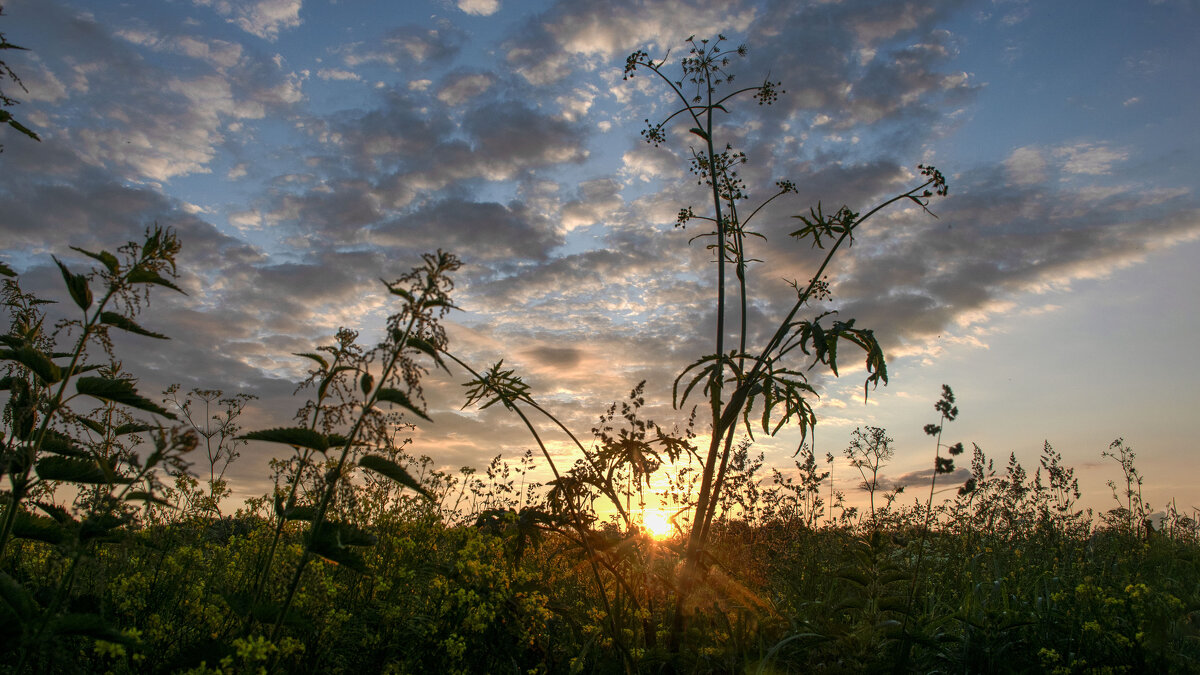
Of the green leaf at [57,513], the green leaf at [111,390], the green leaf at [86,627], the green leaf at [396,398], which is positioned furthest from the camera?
the green leaf at [57,513]

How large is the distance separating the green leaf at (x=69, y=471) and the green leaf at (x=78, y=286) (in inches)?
23.0

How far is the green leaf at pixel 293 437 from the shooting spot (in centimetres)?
232

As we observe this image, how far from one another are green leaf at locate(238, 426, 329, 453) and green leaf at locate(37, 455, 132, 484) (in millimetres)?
537

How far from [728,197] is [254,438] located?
12.9ft

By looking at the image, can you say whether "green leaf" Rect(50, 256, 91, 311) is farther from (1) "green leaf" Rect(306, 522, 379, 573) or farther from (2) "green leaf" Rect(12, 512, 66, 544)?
(1) "green leaf" Rect(306, 522, 379, 573)

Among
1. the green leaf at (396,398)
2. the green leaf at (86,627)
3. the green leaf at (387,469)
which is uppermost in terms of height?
the green leaf at (396,398)

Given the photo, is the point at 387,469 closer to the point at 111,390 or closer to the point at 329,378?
the point at 329,378

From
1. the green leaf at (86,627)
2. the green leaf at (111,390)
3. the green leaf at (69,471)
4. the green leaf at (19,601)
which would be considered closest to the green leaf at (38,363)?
the green leaf at (111,390)

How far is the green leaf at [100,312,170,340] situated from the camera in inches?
→ 94.7

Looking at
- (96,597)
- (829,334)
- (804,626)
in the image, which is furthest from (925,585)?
(96,597)

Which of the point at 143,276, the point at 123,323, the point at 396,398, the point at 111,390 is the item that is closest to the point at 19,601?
the point at 111,390

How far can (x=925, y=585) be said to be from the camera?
595 cm

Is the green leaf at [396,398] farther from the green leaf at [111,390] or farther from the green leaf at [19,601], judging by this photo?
the green leaf at [19,601]

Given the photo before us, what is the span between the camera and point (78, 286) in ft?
7.88
